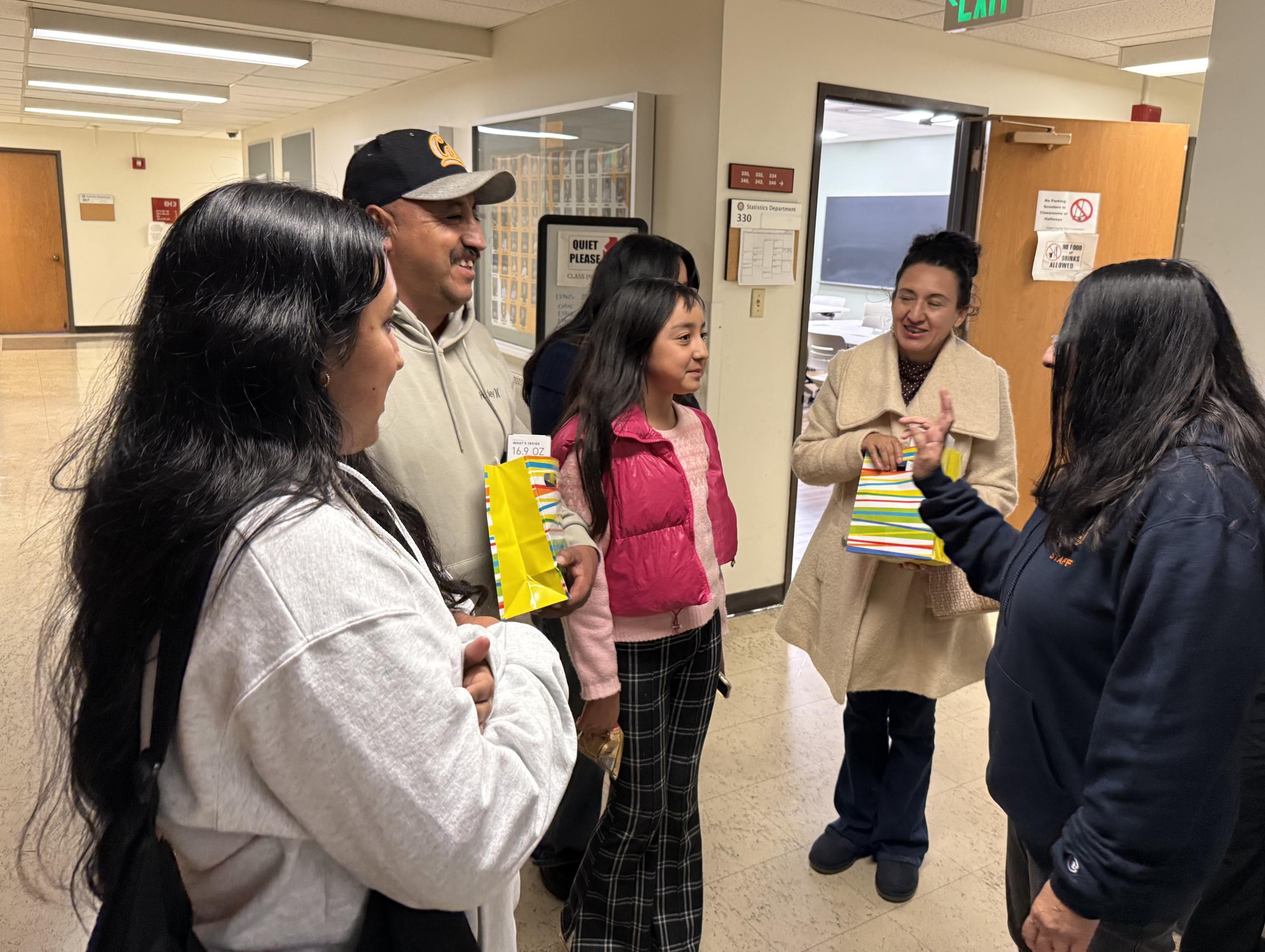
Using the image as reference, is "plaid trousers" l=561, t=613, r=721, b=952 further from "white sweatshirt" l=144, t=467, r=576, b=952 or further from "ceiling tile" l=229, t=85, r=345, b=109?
"ceiling tile" l=229, t=85, r=345, b=109

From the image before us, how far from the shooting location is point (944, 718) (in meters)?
3.24

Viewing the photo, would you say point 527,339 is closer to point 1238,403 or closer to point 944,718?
point 944,718

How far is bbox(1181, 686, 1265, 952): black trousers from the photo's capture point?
4.99 ft

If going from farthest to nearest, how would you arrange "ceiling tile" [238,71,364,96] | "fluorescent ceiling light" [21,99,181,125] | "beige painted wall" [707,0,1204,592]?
"fluorescent ceiling light" [21,99,181,125] < "ceiling tile" [238,71,364,96] < "beige painted wall" [707,0,1204,592]

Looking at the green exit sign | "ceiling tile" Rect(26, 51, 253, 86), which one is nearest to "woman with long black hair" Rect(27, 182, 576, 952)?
the green exit sign

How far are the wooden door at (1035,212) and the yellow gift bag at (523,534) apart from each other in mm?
3342

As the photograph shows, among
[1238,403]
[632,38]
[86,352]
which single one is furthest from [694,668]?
[86,352]

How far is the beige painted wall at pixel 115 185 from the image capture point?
38.1 feet

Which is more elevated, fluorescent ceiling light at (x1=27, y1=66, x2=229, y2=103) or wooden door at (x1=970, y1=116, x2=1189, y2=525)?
fluorescent ceiling light at (x1=27, y1=66, x2=229, y2=103)

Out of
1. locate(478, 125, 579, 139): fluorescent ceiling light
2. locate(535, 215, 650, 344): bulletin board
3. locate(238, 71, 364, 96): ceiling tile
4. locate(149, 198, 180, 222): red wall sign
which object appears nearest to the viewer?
locate(535, 215, 650, 344): bulletin board

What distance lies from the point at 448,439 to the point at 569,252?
6.19ft

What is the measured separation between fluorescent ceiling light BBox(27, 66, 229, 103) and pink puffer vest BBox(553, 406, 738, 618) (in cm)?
687

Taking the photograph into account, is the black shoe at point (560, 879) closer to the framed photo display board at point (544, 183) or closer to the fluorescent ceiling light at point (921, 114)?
the framed photo display board at point (544, 183)

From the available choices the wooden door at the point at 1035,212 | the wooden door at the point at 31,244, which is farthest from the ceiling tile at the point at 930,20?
the wooden door at the point at 31,244
